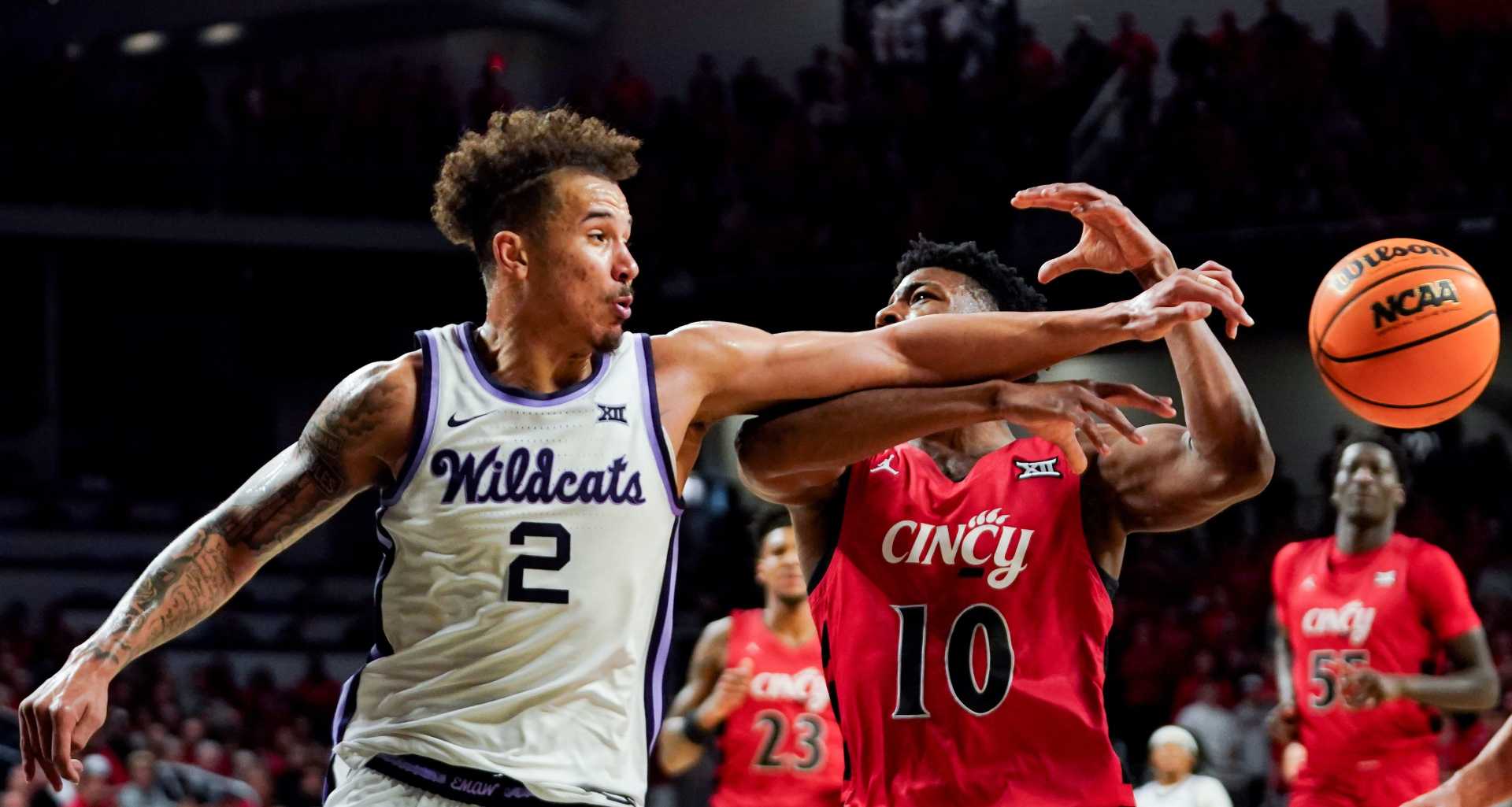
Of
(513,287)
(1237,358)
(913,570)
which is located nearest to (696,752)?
(913,570)

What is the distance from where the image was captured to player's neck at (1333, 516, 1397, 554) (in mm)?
6484

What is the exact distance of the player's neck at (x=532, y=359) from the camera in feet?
10.8

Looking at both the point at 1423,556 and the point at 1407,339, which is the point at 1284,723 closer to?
the point at 1423,556

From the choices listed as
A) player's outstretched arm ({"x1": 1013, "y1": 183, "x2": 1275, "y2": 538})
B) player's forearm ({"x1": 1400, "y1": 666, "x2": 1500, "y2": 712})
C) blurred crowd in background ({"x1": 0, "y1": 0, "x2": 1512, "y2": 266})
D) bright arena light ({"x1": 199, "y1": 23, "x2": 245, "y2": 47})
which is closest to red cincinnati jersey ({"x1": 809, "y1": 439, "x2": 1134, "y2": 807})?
player's outstretched arm ({"x1": 1013, "y1": 183, "x2": 1275, "y2": 538})

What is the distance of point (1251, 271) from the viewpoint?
13438 mm

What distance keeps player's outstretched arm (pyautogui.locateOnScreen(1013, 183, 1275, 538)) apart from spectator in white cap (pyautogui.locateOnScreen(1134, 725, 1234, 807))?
402cm

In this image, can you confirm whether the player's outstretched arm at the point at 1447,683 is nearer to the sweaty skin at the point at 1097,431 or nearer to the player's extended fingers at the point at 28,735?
the sweaty skin at the point at 1097,431

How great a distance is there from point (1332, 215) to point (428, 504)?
36.4ft

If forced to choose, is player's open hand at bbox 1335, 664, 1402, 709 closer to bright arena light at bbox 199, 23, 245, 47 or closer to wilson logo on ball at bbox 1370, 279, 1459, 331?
wilson logo on ball at bbox 1370, 279, 1459, 331

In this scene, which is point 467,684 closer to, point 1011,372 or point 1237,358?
point 1011,372

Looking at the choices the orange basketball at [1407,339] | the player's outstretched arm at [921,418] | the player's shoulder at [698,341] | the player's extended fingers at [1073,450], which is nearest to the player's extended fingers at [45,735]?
the player's shoulder at [698,341]

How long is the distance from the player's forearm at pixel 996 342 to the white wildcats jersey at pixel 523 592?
2.10 ft

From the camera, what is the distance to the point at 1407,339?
4270mm

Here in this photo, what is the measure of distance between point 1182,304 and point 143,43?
58.8 ft
